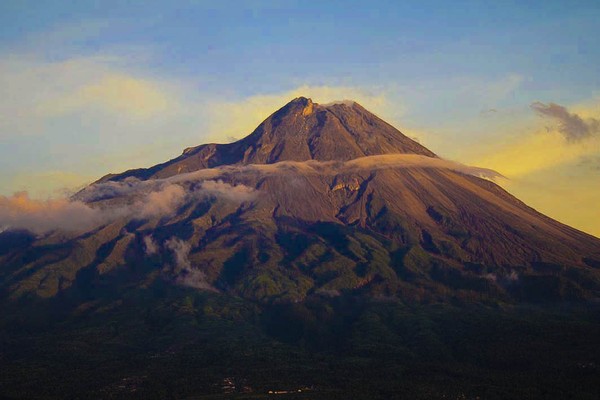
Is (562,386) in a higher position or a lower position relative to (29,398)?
higher

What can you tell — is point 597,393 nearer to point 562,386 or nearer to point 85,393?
point 562,386

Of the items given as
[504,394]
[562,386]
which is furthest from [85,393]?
[562,386]

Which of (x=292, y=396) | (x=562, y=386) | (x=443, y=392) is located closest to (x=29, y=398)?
(x=292, y=396)

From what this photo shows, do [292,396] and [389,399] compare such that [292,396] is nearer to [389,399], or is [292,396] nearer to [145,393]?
[389,399]

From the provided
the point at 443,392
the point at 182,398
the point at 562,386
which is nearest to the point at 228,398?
the point at 182,398

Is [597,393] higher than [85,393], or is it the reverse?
[597,393]

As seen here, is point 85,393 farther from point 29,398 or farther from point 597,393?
point 597,393

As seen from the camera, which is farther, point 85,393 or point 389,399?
point 85,393
